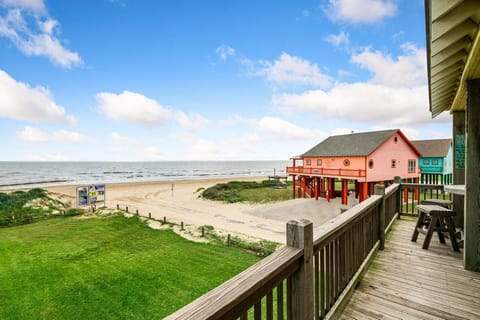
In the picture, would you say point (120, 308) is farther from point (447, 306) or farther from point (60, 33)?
point (60, 33)

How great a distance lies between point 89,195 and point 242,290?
876 inches

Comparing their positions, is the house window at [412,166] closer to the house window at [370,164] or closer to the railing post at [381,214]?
the house window at [370,164]

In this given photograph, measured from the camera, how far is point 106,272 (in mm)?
8242

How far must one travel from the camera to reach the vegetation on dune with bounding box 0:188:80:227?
16484 mm

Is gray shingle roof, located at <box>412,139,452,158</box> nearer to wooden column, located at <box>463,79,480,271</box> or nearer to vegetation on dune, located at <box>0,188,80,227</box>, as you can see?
wooden column, located at <box>463,79,480,271</box>

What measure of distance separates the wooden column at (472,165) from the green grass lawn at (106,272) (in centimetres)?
639

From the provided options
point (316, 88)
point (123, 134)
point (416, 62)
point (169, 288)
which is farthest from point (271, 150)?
point (169, 288)

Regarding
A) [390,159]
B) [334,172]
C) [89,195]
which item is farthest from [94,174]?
[390,159]

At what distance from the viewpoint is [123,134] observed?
124375mm

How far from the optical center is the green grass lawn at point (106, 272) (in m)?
6.28

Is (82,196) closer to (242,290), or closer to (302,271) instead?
(302,271)

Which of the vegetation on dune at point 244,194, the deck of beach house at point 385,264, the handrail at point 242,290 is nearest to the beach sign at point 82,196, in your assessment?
the vegetation on dune at point 244,194

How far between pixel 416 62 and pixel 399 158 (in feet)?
24.9

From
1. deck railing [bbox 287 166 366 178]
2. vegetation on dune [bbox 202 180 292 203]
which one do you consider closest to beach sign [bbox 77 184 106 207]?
vegetation on dune [bbox 202 180 292 203]
